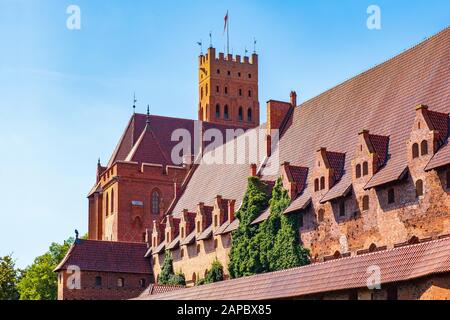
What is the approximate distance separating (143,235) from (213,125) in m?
15.8

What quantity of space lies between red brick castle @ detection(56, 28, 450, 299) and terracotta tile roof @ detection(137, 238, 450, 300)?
0.07m

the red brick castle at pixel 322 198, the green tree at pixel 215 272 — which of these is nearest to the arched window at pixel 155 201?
the red brick castle at pixel 322 198

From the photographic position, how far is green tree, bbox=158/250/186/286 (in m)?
62.9

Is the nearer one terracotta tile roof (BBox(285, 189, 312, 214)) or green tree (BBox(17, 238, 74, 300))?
terracotta tile roof (BBox(285, 189, 312, 214))

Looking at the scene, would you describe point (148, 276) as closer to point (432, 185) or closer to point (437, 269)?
point (432, 185)

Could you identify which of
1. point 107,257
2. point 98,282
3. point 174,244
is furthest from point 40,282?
point 174,244

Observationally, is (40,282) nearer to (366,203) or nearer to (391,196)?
(366,203)

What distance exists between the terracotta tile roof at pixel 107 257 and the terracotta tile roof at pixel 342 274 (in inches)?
995

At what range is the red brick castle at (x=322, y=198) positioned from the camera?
1391 inches

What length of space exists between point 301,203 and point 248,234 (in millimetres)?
5897

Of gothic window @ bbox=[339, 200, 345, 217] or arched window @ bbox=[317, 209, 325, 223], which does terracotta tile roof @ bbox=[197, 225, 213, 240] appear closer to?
arched window @ bbox=[317, 209, 325, 223]

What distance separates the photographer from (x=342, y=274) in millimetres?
33844

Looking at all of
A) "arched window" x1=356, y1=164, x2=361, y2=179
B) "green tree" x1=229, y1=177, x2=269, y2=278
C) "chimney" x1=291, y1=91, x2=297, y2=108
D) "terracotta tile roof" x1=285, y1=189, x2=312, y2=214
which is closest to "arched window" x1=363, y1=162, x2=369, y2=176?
"arched window" x1=356, y1=164, x2=361, y2=179
